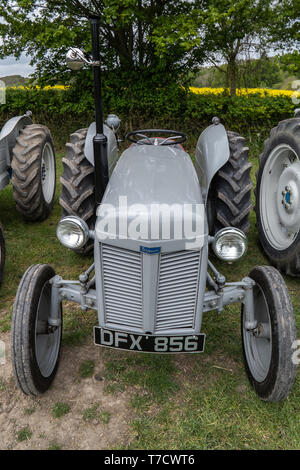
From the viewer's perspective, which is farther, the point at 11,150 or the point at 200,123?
the point at 200,123

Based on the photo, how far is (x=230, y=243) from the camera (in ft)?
7.16

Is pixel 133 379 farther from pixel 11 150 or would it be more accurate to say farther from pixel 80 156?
pixel 11 150

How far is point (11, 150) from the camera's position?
14.8 ft

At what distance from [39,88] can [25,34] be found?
1.62m

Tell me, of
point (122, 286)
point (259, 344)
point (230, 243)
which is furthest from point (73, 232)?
point (259, 344)

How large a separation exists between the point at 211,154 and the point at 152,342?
1944 mm

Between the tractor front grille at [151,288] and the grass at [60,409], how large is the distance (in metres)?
0.55

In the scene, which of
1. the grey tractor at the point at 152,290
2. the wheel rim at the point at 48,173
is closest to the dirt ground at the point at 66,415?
the grey tractor at the point at 152,290

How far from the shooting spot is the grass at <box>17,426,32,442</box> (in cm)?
201

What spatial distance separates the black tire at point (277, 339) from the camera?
1988 mm

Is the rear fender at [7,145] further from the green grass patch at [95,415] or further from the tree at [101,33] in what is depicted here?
the tree at [101,33]
